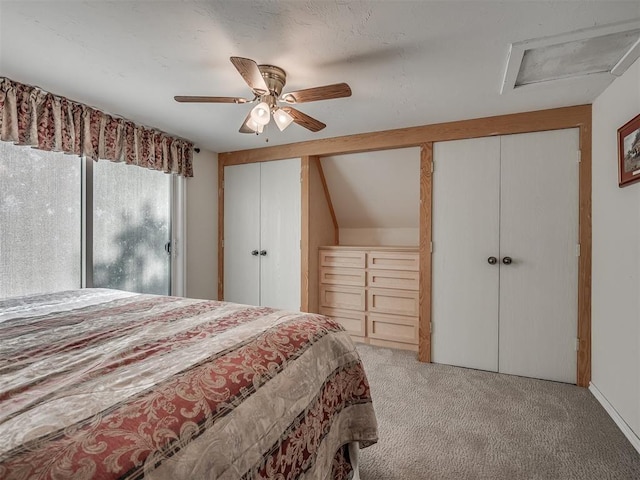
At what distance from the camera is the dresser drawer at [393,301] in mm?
3209

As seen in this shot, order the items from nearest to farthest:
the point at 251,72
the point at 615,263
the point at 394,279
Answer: the point at 251,72 → the point at 615,263 → the point at 394,279

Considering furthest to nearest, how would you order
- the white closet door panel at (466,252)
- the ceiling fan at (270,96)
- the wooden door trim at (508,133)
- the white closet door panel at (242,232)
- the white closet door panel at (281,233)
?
1. the white closet door panel at (242,232)
2. the white closet door panel at (281,233)
3. the white closet door panel at (466,252)
4. the wooden door trim at (508,133)
5. the ceiling fan at (270,96)

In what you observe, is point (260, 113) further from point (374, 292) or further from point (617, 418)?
point (617, 418)

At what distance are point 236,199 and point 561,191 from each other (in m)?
3.27

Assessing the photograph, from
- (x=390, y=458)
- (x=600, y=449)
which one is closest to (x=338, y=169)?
(x=390, y=458)

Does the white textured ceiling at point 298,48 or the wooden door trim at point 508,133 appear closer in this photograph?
the white textured ceiling at point 298,48

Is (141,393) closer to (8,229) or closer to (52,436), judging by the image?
(52,436)

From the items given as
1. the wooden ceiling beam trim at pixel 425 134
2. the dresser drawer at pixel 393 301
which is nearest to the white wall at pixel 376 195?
the wooden ceiling beam trim at pixel 425 134

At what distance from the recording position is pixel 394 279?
330 centimetres

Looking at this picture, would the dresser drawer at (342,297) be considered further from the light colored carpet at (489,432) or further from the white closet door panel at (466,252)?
the light colored carpet at (489,432)

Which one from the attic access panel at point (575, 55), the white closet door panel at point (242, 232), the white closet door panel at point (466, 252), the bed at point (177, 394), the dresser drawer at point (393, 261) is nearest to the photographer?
the bed at point (177, 394)

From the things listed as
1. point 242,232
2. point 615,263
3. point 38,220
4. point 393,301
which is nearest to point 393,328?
point 393,301

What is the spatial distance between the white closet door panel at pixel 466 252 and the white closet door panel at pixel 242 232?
203 centimetres

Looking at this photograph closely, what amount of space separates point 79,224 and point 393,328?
3.03 m
